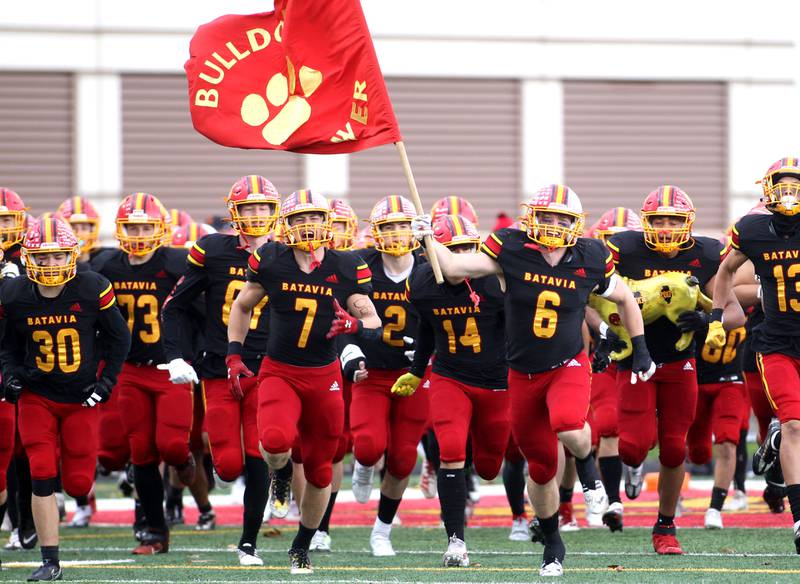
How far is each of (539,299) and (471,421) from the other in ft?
4.60

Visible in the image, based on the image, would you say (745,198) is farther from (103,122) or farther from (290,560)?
(290,560)

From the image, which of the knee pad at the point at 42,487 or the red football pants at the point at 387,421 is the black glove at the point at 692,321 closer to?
the red football pants at the point at 387,421

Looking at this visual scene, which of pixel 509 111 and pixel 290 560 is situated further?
pixel 509 111

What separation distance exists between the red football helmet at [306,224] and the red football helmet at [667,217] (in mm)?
2061

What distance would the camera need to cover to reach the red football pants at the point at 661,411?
1017cm

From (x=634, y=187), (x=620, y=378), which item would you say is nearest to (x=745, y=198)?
(x=634, y=187)

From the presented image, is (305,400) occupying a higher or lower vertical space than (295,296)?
lower

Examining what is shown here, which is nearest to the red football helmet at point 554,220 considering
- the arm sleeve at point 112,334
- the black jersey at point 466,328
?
the black jersey at point 466,328

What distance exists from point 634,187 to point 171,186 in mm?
5548

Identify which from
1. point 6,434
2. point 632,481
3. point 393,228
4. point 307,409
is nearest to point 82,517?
point 6,434

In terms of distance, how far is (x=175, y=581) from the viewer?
8.72 meters

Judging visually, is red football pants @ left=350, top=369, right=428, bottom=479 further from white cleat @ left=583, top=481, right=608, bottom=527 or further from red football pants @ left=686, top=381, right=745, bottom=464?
red football pants @ left=686, top=381, right=745, bottom=464

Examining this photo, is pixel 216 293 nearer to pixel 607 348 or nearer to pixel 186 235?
pixel 607 348

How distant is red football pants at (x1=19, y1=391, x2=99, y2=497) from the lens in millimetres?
9398
